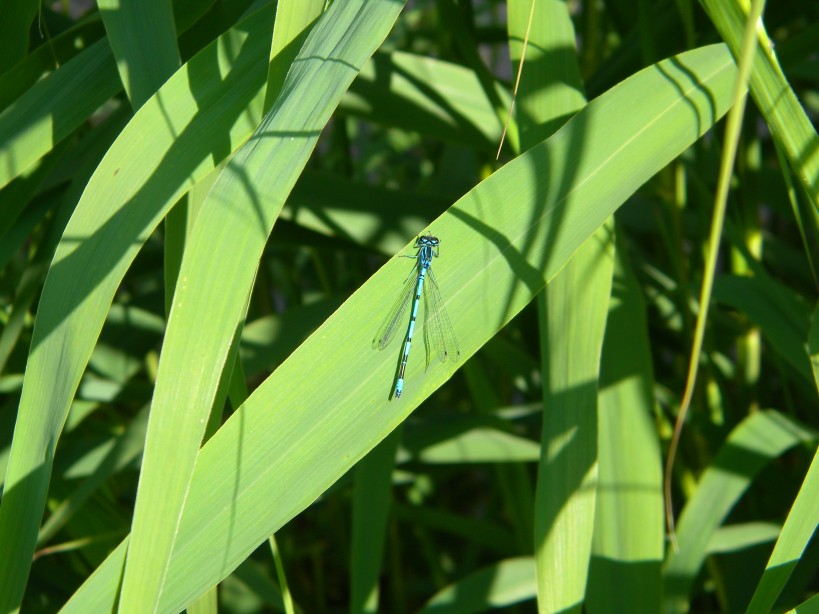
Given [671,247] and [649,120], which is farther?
[671,247]

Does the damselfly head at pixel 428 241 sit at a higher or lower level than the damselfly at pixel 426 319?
higher

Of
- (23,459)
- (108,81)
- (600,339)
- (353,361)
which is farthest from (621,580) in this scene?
(108,81)

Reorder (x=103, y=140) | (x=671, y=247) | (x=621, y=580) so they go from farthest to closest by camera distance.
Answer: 1. (x=671, y=247)
2. (x=103, y=140)
3. (x=621, y=580)

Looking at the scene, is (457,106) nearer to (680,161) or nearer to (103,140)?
(680,161)

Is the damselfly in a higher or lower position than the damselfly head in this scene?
lower
